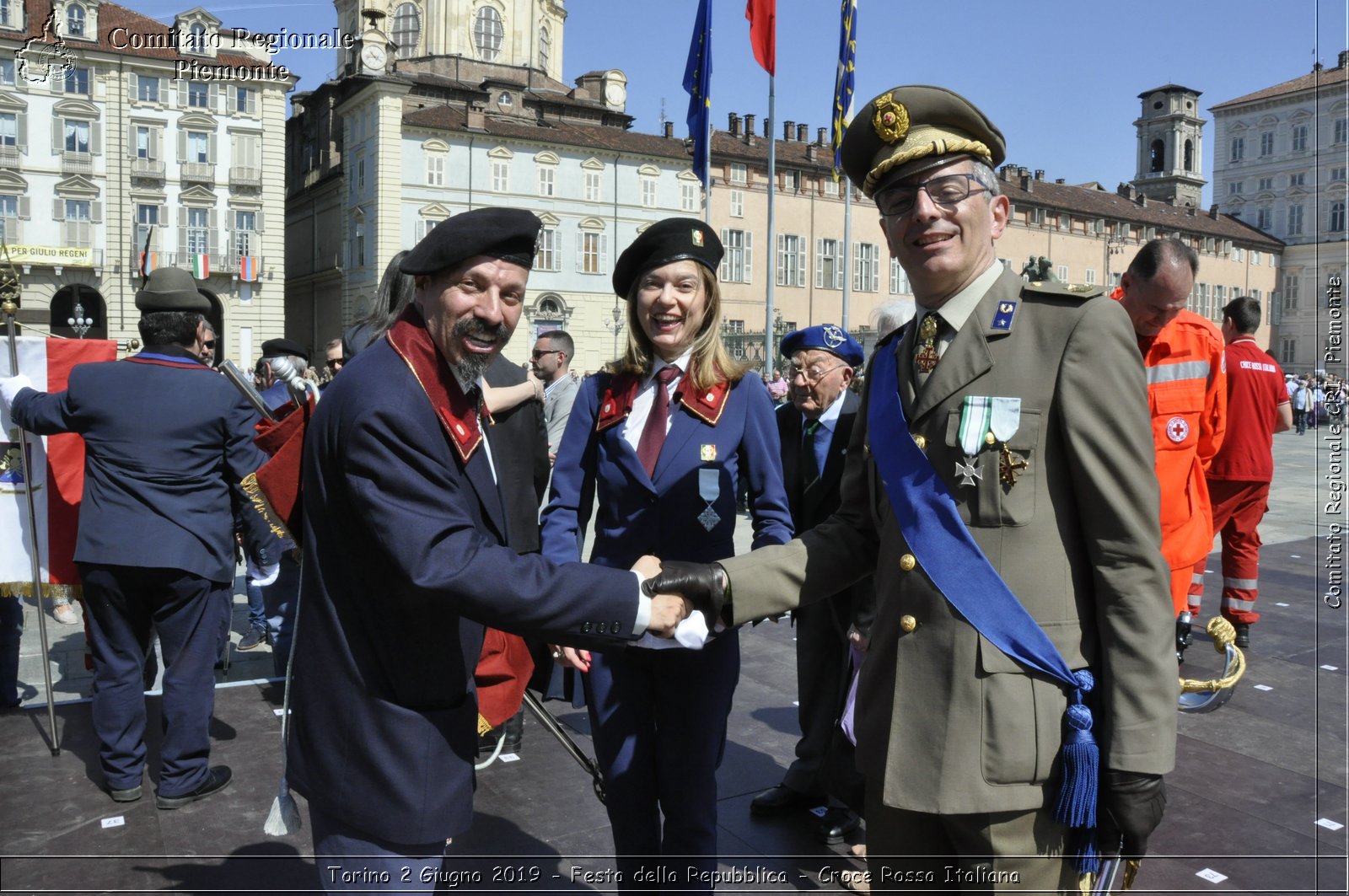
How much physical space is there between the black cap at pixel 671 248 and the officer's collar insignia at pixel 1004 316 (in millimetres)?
1209

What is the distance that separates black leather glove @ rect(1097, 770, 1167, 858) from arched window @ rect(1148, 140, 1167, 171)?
8650 cm

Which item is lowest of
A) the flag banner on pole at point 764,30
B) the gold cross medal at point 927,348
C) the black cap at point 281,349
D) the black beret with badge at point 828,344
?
the gold cross medal at point 927,348

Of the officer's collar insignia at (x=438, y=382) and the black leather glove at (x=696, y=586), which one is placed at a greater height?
the officer's collar insignia at (x=438, y=382)

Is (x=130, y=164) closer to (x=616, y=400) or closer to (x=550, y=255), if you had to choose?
(x=550, y=255)

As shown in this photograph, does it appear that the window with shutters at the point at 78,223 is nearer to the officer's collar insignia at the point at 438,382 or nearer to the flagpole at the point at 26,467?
the flagpole at the point at 26,467

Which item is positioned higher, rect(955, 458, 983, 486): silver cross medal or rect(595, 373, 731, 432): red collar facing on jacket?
rect(595, 373, 731, 432): red collar facing on jacket

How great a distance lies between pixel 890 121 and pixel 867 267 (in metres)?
54.5

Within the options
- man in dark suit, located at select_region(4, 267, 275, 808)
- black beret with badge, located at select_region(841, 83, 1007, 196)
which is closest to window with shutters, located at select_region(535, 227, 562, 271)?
man in dark suit, located at select_region(4, 267, 275, 808)

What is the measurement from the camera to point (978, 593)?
213 cm

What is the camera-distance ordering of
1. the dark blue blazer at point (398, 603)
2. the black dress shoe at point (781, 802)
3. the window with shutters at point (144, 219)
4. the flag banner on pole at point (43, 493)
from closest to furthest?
the dark blue blazer at point (398, 603) → the black dress shoe at point (781, 802) → the flag banner on pole at point (43, 493) → the window with shutters at point (144, 219)

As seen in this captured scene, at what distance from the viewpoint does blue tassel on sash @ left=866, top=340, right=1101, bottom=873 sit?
6.63 ft

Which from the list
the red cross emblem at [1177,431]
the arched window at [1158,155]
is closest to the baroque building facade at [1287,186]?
the arched window at [1158,155]

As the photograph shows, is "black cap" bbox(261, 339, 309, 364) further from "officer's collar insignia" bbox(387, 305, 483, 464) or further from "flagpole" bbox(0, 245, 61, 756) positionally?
"officer's collar insignia" bbox(387, 305, 483, 464)

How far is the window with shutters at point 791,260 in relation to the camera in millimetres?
51406
